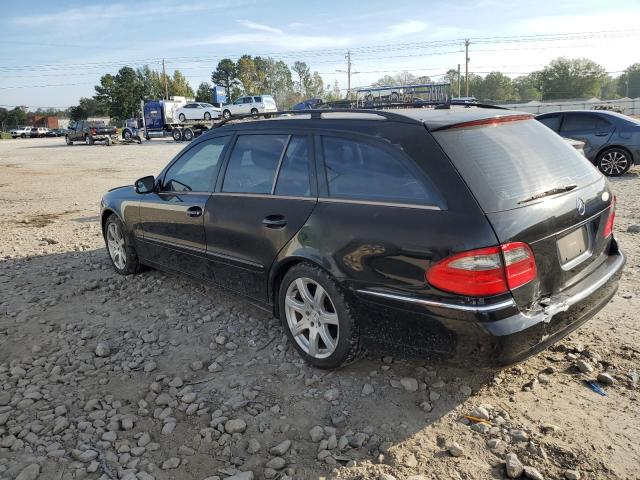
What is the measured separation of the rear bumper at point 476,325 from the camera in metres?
2.53

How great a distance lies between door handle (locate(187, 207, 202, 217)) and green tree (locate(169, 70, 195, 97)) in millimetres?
91460

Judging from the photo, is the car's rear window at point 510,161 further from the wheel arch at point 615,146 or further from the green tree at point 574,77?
the green tree at point 574,77

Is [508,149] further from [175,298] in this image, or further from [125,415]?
[175,298]

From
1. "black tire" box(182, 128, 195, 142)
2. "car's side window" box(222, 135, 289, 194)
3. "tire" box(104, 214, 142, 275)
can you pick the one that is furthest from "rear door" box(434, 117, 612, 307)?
"black tire" box(182, 128, 195, 142)

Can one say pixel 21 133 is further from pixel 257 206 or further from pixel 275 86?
pixel 257 206

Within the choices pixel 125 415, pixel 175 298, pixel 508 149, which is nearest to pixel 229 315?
pixel 175 298

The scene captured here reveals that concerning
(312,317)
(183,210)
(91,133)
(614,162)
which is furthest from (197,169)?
(91,133)

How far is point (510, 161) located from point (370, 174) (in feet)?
2.65

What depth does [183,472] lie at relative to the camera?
253 cm

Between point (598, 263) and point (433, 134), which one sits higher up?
point (433, 134)

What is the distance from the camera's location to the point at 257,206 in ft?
12.0

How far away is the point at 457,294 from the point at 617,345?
1.75m

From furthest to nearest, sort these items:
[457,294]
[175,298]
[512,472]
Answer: [175,298] → [457,294] → [512,472]

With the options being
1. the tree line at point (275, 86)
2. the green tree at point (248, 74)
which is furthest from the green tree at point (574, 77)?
the green tree at point (248, 74)
